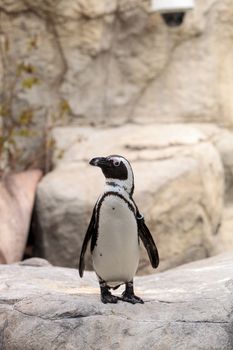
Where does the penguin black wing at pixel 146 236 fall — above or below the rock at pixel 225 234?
above

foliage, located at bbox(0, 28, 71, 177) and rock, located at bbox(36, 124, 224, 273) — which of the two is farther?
foliage, located at bbox(0, 28, 71, 177)

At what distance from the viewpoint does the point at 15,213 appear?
4.65m

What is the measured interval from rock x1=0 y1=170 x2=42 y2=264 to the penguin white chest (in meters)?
1.97

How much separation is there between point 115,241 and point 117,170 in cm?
24

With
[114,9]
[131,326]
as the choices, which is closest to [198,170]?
[114,9]

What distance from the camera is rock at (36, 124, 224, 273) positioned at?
458cm

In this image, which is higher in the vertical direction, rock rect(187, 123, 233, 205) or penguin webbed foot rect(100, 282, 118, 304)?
penguin webbed foot rect(100, 282, 118, 304)

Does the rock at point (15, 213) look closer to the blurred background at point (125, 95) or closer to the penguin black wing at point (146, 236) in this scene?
the blurred background at point (125, 95)

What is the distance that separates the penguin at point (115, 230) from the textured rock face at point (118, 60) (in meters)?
2.94

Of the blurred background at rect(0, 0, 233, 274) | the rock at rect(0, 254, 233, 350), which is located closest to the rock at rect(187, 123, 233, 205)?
the blurred background at rect(0, 0, 233, 274)

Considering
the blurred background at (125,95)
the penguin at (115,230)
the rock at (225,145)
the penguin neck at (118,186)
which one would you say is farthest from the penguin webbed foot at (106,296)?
the rock at (225,145)

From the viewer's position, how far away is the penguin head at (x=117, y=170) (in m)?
2.48

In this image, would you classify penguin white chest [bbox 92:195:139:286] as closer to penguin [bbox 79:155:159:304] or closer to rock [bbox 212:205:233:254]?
penguin [bbox 79:155:159:304]

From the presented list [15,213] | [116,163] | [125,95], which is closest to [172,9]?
[125,95]
